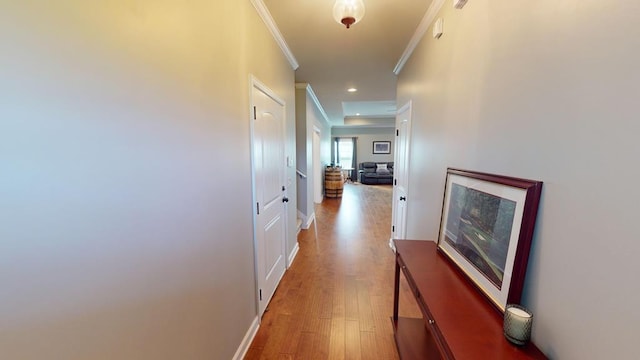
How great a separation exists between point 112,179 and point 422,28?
2.55m

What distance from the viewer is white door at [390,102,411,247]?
2896mm

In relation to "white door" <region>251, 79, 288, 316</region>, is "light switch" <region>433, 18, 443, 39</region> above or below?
above

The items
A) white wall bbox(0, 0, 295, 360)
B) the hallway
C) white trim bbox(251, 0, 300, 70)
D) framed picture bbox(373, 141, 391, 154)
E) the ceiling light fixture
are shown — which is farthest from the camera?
framed picture bbox(373, 141, 391, 154)

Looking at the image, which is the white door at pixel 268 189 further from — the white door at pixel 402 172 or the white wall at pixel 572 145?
the white wall at pixel 572 145

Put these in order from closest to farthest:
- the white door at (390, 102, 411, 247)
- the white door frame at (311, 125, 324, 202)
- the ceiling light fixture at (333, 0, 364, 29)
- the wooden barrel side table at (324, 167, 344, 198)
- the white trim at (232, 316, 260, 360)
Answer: the ceiling light fixture at (333, 0, 364, 29), the white trim at (232, 316, 260, 360), the white door at (390, 102, 411, 247), the white door frame at (311, 125, 324, 202), the wooden barrel side table at (324, 167, 344, 198)

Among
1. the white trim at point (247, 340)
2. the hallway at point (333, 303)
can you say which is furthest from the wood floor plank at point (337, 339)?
the white trim at point (247, 340)

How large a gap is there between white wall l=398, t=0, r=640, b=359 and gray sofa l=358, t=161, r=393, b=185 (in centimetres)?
909

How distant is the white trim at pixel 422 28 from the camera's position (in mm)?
1917

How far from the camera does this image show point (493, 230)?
113 centimetres

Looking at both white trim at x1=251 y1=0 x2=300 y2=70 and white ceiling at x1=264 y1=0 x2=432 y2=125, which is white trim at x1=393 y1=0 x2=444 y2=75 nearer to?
white ceiling at x1=264 y1=0 x2=432 y2=125

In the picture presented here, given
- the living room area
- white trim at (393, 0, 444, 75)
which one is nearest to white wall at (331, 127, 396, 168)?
the living room area

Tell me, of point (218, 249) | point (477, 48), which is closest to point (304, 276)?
point (218, 249)

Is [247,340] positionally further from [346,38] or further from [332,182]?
[332,182]

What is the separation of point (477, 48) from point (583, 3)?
2.05 ft
